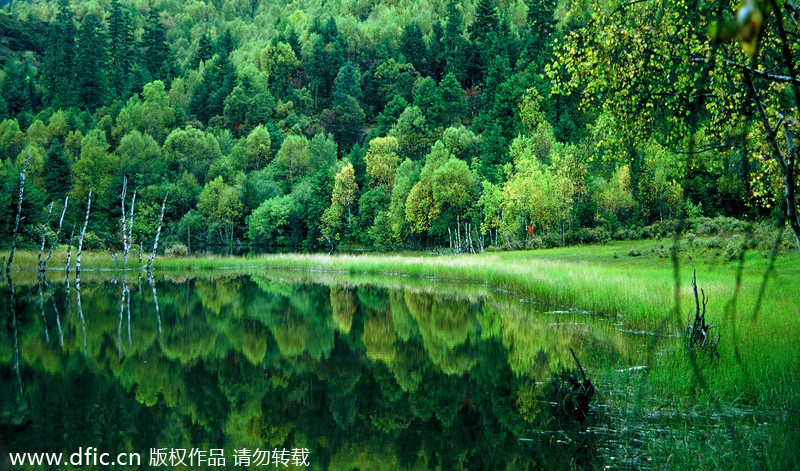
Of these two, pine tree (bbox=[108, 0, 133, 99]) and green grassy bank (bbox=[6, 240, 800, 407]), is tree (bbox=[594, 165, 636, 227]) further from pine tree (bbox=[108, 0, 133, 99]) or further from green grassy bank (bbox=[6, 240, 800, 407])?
pine tree (bbox=[108, 0, 133, 99])

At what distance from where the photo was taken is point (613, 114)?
10359 millimetres

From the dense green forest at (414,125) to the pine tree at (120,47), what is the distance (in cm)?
64

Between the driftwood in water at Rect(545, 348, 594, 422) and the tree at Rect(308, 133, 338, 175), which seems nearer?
the driftwood in water at Rect(545, 348, 594, 422)

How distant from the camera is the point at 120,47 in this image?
148750 mm

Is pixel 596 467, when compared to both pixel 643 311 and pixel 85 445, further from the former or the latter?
pixel 643 311

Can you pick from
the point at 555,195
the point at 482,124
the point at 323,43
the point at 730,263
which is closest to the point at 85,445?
the point at 730,263

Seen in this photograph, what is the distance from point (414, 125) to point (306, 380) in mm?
89428

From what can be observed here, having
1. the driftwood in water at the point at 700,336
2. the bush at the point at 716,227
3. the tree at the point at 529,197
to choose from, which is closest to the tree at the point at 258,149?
the tree at the point at 529,197

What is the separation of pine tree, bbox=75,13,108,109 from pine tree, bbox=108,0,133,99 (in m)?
4.26

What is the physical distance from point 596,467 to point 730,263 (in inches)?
1075

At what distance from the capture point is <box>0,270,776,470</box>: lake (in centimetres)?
870

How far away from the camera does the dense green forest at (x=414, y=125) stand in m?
9.52

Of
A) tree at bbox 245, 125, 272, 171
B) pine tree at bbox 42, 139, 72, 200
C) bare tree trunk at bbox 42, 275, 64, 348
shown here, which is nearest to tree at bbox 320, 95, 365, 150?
tree at bbox 245, 125, 272, 171

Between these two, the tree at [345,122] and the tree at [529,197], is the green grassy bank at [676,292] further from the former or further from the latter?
the tree at [345,122]
